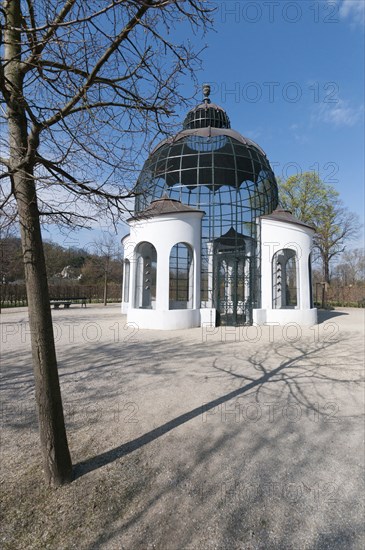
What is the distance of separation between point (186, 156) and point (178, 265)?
5.88m

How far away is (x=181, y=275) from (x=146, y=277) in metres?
3.07

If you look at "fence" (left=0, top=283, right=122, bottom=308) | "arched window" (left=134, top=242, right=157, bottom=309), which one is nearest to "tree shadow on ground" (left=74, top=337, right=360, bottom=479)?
"arched window" (left=134, top=242, right=157, bottom=309)

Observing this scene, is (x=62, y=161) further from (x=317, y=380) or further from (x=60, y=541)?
(x=317, y=380)

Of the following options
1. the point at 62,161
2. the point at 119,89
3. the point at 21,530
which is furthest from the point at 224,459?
the point at 119,89

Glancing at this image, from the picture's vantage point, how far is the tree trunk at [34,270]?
2.46m

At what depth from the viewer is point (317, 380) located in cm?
592

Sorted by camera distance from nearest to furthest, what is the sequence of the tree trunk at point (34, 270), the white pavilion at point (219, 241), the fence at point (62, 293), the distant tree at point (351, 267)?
the tree trunk at point (34, 270) < the white pavilion at point (219, 241) < the fence at point (62, 293) < the distant tree at point (351, 267)

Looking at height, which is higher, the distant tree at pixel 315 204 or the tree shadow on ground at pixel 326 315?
the distant tree at pixel 315 204

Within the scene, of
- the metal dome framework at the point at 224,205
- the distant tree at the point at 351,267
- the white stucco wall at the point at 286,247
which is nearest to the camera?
the metal dome framework at the point at 224,205

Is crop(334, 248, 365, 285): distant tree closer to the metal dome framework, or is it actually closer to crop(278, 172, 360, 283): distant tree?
crop(278, 172, 360, 283): distant tree

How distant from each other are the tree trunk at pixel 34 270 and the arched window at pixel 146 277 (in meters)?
12.6

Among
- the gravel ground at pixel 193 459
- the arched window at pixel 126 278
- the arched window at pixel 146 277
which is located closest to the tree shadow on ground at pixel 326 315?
the arched window at pixel 146 277

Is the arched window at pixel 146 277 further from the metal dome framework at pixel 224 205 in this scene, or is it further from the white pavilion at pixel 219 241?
the metal dome framework at pixel 224 205

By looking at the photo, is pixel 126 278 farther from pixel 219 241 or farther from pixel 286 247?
pixel 286 247
